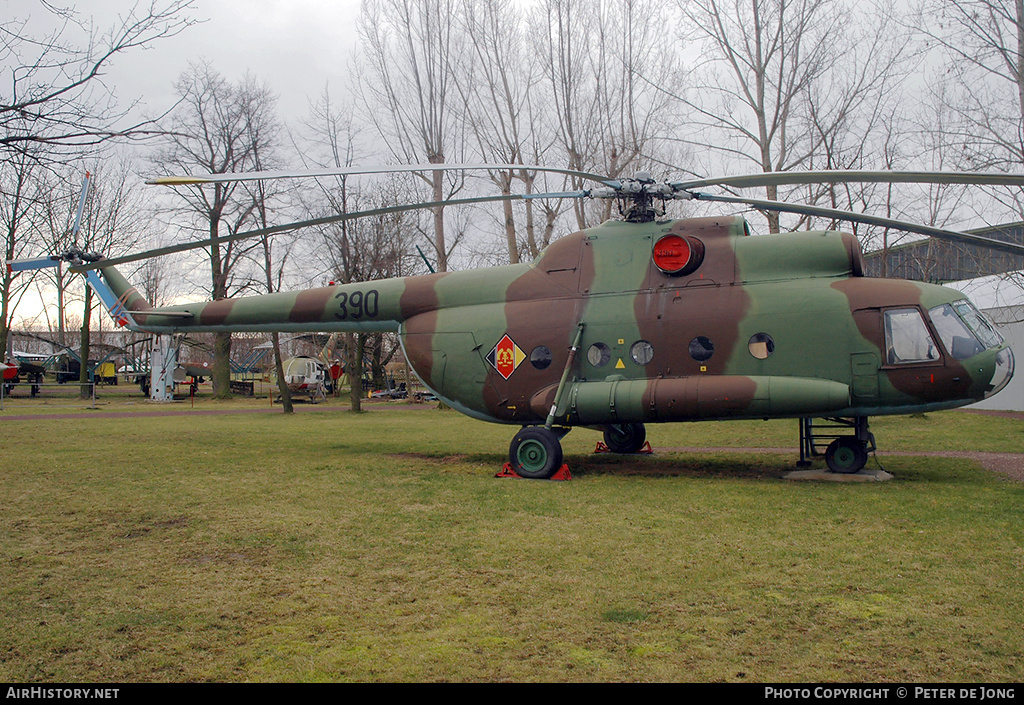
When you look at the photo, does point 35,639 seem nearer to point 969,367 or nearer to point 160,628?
point 160,628

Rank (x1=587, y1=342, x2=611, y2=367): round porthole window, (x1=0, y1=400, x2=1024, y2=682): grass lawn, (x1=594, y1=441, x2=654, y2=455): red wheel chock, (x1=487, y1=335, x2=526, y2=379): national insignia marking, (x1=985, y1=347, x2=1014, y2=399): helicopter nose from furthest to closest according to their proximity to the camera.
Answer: (x1=594, y1=441, x2=654, y2=455): red wheel chock → (x1=487, y1=335, x2=526, y2=379): national insignia marking → (x1=587, y1=342, x2=611, y2=367): round porthole window → (x1=985, y1=347, x2=1014, y2=399): helicopter nose → (x1=0, y1=400, x2=1024, y2=682): grass lawn

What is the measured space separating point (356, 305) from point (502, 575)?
868 cm

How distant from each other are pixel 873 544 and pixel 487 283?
25.5 feet

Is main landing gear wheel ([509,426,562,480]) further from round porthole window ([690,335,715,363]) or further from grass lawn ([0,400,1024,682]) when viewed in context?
round porthole window ([690,335,715,363])

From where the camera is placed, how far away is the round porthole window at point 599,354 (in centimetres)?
1174

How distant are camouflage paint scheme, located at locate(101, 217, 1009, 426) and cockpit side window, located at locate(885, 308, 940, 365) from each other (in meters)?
0.11

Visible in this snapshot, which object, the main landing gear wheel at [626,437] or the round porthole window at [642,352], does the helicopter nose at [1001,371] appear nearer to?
the round porthole window at [642,352]

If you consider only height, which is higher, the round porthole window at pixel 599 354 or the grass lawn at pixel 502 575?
the round porthole window at pixel 599 354

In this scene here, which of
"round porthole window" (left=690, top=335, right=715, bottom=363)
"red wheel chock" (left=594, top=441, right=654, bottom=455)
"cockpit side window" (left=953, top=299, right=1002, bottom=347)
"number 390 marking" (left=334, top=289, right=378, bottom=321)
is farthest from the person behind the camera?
"red wheel chock" (left=594, top=441, right=654, bottom=455)

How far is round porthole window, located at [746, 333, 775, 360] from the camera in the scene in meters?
10.8

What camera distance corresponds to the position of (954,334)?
1018cm

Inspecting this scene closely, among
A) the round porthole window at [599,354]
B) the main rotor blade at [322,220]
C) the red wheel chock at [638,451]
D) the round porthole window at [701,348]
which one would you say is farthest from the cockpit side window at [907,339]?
the red wheel chock at [638,451]

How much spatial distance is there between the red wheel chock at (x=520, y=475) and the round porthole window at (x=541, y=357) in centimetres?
170

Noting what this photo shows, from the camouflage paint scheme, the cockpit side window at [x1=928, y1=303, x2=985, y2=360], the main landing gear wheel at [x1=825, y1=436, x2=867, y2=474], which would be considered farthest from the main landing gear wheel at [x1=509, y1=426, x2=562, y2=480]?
the cockpit side window at [x1=928, y1=303, x2=985, y2=360]
